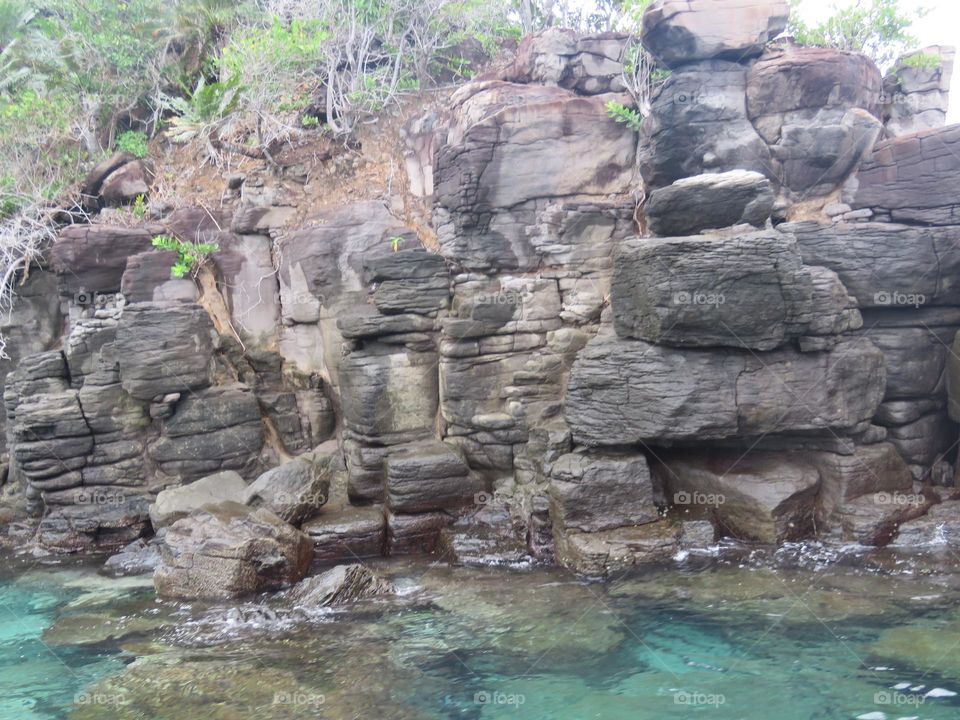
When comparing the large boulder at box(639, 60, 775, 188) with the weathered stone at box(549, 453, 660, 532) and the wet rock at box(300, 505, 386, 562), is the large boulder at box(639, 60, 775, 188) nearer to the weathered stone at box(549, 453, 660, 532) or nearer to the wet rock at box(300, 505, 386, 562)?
the weathered stone at box(549, 453, 660, 532)

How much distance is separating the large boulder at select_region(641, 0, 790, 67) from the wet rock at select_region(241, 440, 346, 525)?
6.66 meters

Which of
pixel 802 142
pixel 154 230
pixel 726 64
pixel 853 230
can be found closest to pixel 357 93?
pixel 154 230

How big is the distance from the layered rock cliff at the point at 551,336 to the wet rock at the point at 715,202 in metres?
0.03

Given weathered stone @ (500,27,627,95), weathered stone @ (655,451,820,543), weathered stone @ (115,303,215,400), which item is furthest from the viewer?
weathered stone @ (500,27,627,95)

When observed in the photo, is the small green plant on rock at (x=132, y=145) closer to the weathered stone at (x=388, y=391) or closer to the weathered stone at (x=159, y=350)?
the weathered stone at (x=159, y=350)

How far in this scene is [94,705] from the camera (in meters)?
5.68

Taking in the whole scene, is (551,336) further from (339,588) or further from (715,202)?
(339,588)

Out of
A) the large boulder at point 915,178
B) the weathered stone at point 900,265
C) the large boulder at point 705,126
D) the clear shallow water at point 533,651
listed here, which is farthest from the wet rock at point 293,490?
the large boulder at point 915,178

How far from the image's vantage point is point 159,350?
31.8 ft

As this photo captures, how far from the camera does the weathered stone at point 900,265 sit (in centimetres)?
820

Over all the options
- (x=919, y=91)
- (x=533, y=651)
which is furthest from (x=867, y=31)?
(x=533, y=651)

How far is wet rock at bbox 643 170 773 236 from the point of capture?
26.2 feet

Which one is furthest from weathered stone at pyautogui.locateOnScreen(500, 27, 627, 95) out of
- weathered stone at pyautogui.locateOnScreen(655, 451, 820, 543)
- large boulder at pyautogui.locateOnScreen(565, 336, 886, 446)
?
weathered stone at pyautogui.locateOnScreen(655, 451, 820, 543)

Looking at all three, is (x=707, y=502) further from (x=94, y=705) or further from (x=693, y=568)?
(x=94, y=705)
